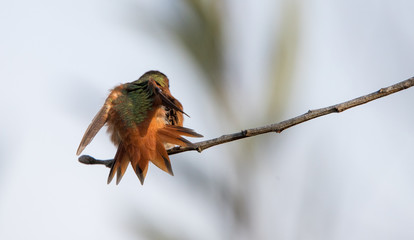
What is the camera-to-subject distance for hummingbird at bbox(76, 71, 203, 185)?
8.49 feet

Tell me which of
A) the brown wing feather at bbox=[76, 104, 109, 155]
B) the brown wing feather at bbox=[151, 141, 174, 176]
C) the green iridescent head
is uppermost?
the green iridescent head

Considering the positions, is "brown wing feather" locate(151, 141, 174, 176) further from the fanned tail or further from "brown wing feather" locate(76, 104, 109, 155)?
"brown wing feather" locate(76, 104, 109, 155)

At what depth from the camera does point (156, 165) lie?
255 cm

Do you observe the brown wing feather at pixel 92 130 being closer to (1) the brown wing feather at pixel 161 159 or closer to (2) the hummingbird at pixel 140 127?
(2) the hummingbird at pixel 140 127

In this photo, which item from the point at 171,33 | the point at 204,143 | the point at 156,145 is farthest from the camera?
the point at 156,145

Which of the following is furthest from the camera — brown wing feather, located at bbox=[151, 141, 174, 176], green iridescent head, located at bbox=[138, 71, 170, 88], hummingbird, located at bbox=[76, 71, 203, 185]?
green iridescent head, located at bbox=[138, 71, 170, 88]

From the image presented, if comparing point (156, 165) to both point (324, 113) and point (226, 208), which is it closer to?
point (324, 113)

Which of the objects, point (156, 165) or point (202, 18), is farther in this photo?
point (156, 165)

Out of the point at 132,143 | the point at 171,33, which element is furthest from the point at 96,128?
the point at 171,33

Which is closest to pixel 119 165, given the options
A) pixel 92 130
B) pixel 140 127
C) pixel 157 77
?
pixel 92 130

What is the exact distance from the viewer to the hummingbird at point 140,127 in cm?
259

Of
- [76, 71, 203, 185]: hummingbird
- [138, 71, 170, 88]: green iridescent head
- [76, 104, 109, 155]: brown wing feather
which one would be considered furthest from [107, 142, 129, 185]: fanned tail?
[138, 71, 170, 88]: green iridescent head

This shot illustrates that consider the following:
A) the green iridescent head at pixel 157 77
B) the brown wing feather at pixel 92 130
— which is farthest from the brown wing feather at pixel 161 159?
the green iridescent head at pixel 157 77

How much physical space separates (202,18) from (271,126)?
353 mm
